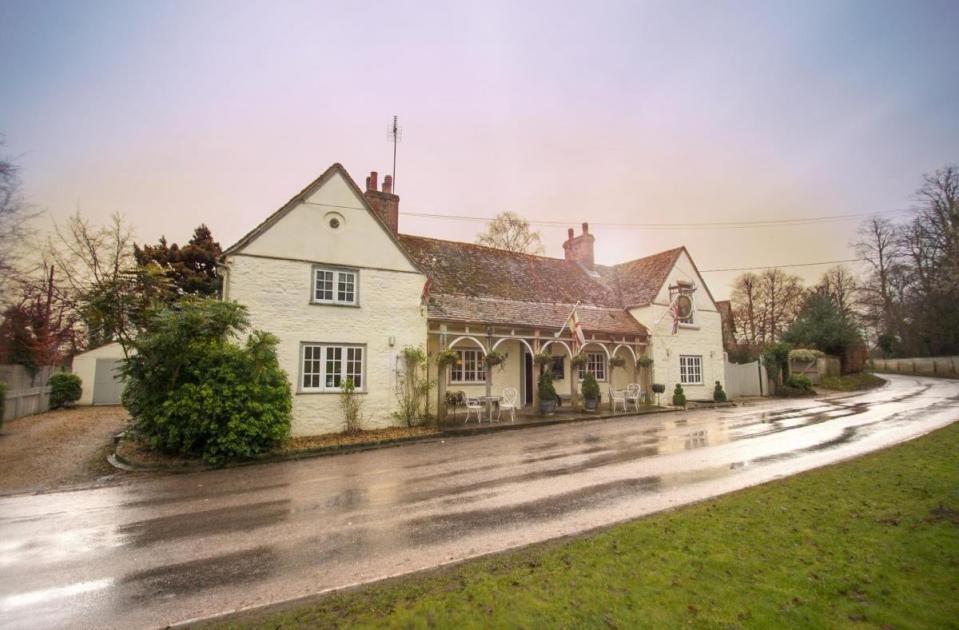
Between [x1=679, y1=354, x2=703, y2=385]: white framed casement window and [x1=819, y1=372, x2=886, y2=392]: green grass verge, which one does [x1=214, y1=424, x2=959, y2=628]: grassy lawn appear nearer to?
[x1=679, y1=354, x2=703, y2=385]: white framed casement window

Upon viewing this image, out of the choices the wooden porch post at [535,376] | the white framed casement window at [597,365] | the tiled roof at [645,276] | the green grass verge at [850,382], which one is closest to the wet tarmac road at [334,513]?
the wooden porch post at [535,376]

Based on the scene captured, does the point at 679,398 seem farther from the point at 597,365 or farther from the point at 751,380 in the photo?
the point at 751,380

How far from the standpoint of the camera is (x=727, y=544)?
4797 millimetres

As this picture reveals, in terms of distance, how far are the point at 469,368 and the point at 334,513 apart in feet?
40.1

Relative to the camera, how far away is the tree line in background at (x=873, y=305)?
31.6m

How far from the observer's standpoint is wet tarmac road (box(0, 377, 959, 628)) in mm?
4715

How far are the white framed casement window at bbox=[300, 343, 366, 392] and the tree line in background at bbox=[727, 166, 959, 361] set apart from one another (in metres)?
29.4

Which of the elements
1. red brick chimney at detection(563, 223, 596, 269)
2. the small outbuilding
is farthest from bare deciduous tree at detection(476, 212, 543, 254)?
the small outbuilding

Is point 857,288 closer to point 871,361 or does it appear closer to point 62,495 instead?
point 871,361

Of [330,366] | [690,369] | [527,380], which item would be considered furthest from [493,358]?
[690,369]

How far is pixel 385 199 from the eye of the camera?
18625mm

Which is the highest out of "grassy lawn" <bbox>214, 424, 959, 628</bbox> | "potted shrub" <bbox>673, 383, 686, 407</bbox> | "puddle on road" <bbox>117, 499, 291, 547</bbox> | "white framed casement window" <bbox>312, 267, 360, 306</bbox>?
"white framed casement window" <bbox>312, 267, 360, 306</bbox>

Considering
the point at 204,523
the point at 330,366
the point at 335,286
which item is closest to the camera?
the point at 204,523

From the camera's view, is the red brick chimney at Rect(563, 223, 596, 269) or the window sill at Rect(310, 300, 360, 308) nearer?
the window sill at Rect(310, 300, 360, 308)
